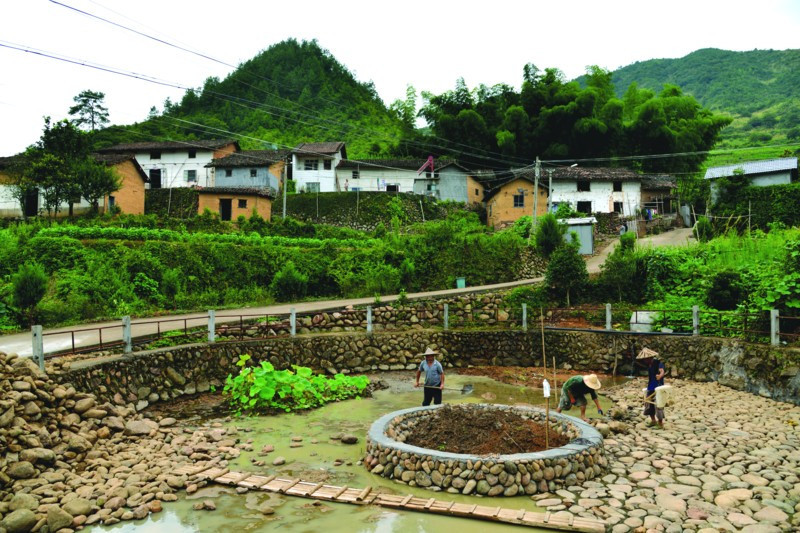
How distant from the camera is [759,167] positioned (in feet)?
111

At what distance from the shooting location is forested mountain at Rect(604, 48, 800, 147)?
75312 millimetres

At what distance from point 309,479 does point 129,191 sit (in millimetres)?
34909

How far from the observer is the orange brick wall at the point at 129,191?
3742 centimetres

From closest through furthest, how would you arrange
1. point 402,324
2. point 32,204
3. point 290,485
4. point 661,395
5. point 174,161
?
point 290,485
point 661,395
point 402,324
point 32,204
point 174,161

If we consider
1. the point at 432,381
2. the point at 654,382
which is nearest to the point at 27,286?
the point at 432,381

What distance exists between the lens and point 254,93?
2916 inches

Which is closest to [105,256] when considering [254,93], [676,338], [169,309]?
[169,309]

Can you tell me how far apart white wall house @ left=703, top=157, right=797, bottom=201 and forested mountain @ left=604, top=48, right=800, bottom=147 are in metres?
38.5

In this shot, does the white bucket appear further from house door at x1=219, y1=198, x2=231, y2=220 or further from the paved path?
house door at x1=219, y1=198, x2=231, y2=220

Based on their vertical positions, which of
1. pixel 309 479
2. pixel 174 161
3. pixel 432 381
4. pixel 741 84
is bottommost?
pixel 309 479

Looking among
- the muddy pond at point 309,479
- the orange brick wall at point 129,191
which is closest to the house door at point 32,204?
the orange brick wall at point 129,191

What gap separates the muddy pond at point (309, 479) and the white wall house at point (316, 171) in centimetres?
3486

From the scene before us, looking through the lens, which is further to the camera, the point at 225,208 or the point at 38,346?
the point at 225,208

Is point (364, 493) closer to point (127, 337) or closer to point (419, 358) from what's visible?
point (127, 337)
